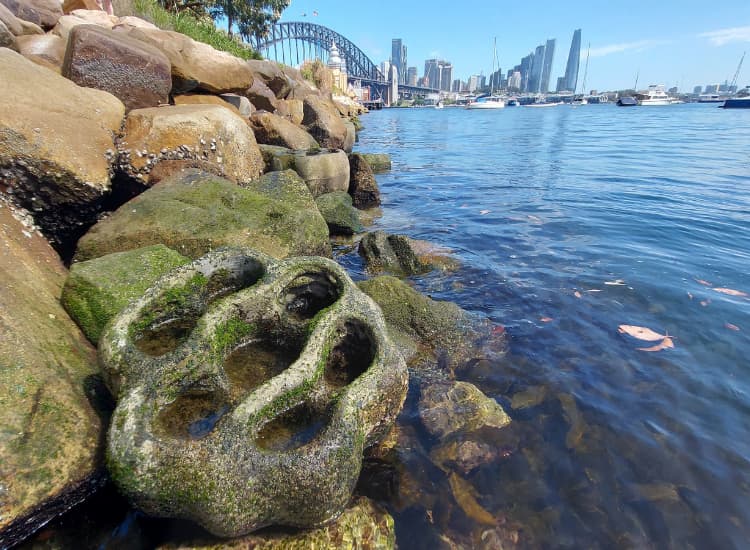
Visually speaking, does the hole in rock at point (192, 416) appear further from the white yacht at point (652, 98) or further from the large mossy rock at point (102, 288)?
the white yacht at point (652, 98)

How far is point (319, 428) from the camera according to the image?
2.77 m

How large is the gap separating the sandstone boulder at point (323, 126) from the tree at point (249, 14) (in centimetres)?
2750

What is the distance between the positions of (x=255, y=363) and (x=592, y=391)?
344 cm

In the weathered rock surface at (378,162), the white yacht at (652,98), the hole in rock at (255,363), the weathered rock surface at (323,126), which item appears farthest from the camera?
the white yacht at (652,98)

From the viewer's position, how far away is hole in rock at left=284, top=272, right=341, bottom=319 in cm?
362

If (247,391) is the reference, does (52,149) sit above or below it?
above

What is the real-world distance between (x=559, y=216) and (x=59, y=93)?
10.4 m

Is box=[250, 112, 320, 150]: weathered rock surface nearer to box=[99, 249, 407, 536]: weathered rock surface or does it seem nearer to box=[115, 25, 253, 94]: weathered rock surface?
box=[115, 25, 253, 94]: weathered rock surface

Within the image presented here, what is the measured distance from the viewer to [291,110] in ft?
60.5

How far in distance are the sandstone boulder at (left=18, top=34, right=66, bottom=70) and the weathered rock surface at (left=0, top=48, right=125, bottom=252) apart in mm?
3954

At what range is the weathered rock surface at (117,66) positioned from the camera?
21.5ft

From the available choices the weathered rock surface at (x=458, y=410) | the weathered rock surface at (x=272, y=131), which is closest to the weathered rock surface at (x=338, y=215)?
the weathered rock surface at (x=272, y=131)

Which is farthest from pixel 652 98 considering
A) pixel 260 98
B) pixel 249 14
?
pixel 260 98

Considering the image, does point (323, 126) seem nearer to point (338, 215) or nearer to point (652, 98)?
point (338, 215)
